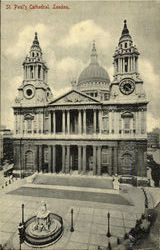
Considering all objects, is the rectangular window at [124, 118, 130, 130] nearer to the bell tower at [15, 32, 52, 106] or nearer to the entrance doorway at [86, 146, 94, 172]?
the entrance doorway at [86, 146, 94, 172]

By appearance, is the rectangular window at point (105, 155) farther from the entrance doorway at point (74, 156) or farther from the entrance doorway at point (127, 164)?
the entrance doorway at point (74, 156)

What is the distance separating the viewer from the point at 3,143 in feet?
120

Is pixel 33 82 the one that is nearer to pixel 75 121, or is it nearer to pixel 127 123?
pixel 75 121

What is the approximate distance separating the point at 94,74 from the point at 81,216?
107 feet

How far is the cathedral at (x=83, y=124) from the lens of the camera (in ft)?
81.3

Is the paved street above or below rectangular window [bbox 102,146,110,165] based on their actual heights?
below

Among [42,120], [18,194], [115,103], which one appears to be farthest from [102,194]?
[42,120]

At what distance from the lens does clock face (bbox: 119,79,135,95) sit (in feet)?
82.0

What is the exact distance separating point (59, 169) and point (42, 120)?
9540 millimetres

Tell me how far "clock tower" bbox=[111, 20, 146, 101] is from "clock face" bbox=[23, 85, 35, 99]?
46.3ft

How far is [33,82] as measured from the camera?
28.2 meters

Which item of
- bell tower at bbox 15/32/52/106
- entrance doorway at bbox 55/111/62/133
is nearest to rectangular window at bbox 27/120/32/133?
bell tower at bbox 15/32/52/106

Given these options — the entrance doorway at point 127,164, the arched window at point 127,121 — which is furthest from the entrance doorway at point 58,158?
the arched window at point 127,121

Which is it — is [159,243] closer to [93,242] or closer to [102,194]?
[93,242]
